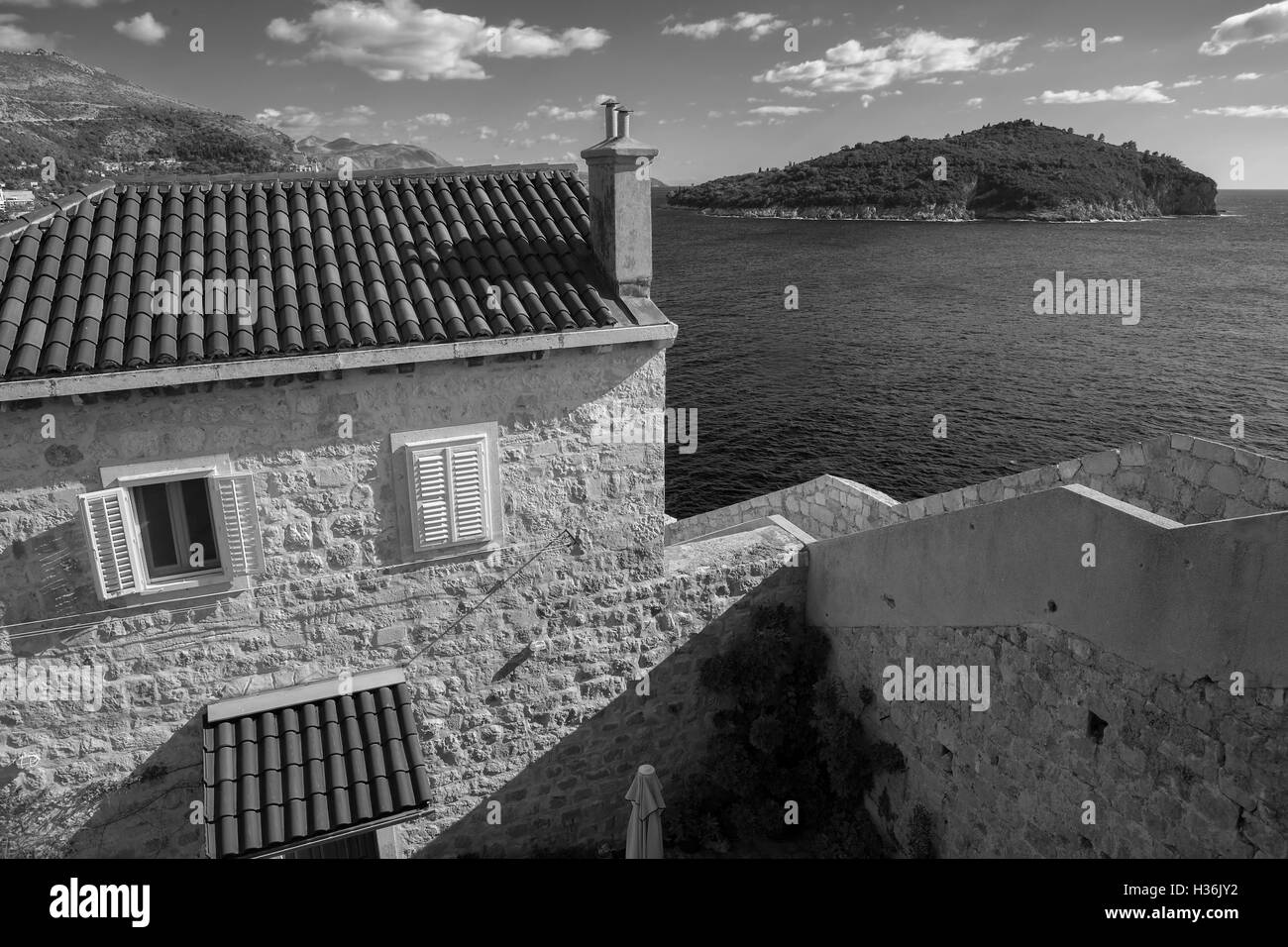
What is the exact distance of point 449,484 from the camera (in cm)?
934

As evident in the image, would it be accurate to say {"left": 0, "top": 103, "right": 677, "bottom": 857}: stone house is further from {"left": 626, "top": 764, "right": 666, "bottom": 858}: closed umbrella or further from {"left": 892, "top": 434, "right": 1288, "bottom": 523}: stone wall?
{"left": 892, "top": 434, "right": 1288, "bottom": 523}: stone wall

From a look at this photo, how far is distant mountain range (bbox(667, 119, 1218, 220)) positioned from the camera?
503 ft

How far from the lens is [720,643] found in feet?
38.0

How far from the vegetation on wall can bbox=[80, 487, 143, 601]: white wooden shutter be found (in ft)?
23.3

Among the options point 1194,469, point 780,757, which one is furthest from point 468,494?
point 1194,469

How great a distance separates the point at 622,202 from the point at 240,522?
18.5 feet

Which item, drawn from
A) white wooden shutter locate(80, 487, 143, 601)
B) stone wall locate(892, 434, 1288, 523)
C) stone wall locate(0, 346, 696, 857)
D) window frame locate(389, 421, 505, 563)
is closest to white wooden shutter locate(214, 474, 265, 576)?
stone wall locate(0, 346, 696, 857)

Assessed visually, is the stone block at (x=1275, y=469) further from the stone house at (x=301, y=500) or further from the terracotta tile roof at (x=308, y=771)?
the terracotta tile roof at (x=308, y=771)

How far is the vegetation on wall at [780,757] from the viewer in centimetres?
1060

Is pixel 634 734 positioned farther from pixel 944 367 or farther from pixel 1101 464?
pixel 944 367

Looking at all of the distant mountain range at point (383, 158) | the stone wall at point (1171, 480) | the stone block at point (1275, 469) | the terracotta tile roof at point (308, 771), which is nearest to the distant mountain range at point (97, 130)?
the distant mountain range at point (383, 158)

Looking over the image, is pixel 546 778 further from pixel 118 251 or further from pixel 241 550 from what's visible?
pixel 118 251
